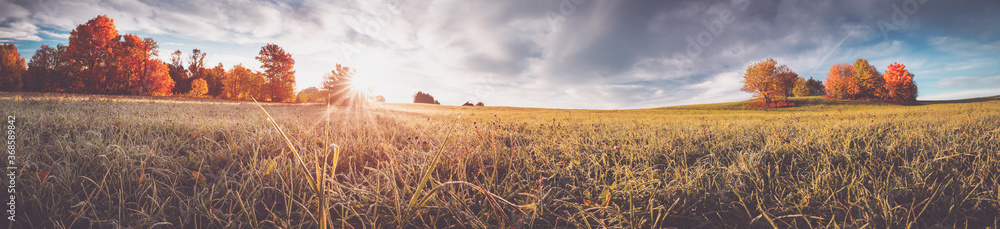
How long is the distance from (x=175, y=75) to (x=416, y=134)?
5899cm

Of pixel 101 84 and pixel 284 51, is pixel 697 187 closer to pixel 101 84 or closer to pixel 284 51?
pixel 284 51

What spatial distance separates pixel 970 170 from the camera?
6.49ft

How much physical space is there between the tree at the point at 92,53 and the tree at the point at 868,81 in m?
86.0

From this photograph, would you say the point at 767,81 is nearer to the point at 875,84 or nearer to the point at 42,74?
the point at 875,84

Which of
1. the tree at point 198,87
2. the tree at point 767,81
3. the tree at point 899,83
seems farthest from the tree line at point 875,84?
the tree at point 198,87

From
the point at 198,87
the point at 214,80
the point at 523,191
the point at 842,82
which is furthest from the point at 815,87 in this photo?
the point at 214,80

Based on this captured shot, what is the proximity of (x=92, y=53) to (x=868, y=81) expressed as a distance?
87332 mm

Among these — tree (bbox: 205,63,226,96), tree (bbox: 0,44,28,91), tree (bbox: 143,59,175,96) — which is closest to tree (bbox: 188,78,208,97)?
tree (bbox: 143,59,175,96)

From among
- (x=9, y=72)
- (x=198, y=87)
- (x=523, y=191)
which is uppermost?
(x=9, y=72)

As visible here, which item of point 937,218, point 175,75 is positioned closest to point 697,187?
point 937,218

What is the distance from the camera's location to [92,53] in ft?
77.5

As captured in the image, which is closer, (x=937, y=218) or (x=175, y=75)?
(x=937, y=218)

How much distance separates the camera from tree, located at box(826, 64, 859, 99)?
44.8 m

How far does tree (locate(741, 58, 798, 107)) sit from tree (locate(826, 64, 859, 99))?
19394 mm
